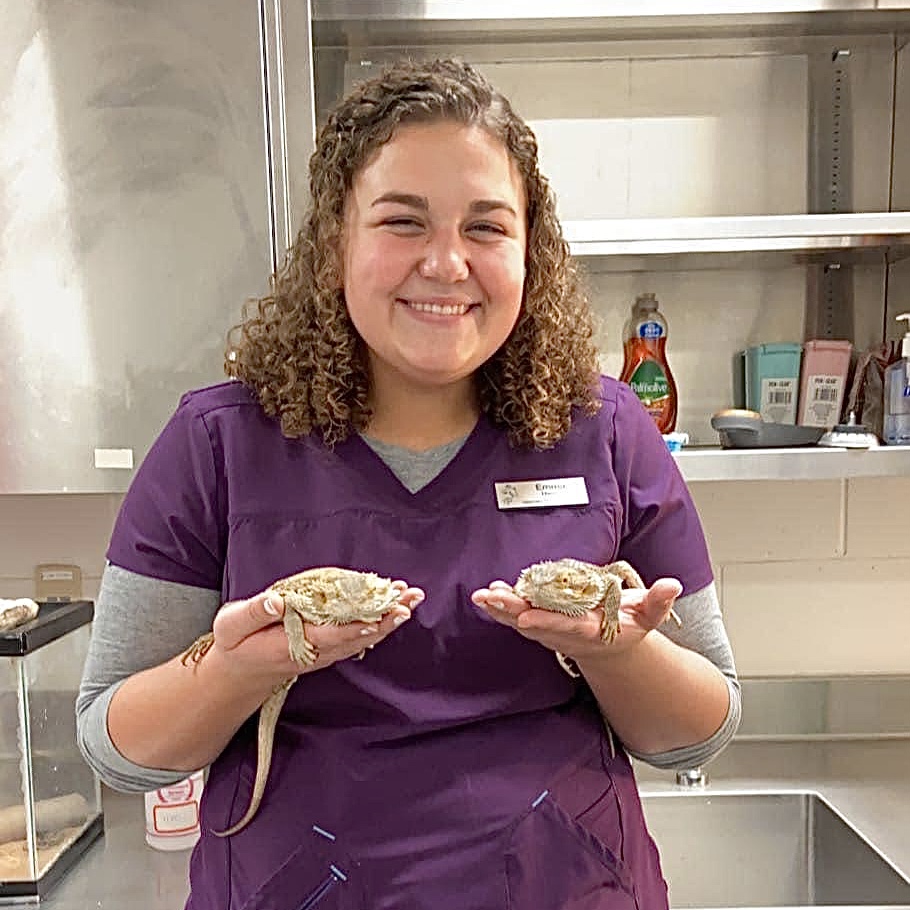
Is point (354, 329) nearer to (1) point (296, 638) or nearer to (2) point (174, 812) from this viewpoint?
(1) point (296, 638)

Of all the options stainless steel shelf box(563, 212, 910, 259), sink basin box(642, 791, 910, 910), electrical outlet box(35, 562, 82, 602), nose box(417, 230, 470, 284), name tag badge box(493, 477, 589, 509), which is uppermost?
stainless steel shelf box(563, 212, 910, 259)

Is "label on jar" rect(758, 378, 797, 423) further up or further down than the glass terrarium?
further up

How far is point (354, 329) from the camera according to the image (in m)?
0.98

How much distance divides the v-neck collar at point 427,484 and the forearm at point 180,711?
0.21m

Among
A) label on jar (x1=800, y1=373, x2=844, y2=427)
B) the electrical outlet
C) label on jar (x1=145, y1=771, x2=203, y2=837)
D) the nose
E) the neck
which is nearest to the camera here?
the nose

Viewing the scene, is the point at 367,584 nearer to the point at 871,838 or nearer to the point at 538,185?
the point at 538,185

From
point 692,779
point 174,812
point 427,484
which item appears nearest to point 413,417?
point 427,484

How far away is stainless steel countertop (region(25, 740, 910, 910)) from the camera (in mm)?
1332

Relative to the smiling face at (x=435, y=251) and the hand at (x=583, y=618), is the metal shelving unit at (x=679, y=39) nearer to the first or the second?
the smiling face at (x=435, y=251)

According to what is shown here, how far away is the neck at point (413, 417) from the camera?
975mm

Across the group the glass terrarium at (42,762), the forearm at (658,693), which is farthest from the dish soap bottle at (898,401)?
the glass terrarium at (42,762)

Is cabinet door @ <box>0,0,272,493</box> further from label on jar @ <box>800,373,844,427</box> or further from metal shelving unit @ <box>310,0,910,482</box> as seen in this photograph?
label on jar @ <box>800,373,844,427</box>

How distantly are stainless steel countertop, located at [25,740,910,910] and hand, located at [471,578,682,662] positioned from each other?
767mm

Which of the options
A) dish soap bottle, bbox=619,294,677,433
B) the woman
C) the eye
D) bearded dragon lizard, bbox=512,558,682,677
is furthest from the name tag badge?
dish soap bottle, bbox=619,294,677,433
